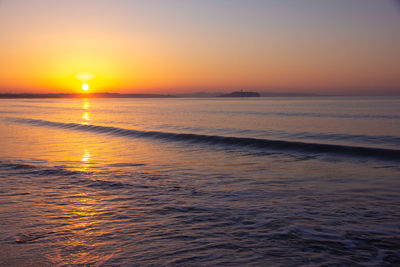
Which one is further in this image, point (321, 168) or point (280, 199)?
point (321, 168)

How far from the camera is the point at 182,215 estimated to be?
255 inches

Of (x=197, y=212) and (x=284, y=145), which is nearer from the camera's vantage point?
(x=197, y=212)

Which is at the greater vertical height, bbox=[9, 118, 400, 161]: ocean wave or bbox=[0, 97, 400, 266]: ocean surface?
bbox=[0, 97, 400, 266]: ocean surface

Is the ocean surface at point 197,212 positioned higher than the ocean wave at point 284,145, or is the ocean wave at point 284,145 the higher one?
the ocean surface at point 197,212

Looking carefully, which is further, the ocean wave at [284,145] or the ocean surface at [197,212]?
the ocean wave at [284,145]

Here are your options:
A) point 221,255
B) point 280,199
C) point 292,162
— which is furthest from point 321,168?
point 221,255

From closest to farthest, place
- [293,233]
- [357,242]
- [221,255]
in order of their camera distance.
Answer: [221,255]
[357,242]
[293,233]

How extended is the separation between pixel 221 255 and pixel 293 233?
1.42m

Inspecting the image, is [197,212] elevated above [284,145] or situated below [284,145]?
above

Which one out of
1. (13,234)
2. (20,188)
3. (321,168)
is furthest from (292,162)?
(13,234)

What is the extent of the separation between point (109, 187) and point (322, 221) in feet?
16.8

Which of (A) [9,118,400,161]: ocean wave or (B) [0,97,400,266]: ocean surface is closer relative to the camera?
(B) [0,97,400,266]: ocean surface

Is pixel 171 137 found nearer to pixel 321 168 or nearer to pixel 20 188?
pixel 321 168

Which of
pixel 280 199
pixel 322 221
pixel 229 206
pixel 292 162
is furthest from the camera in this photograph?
pixel 292 162
